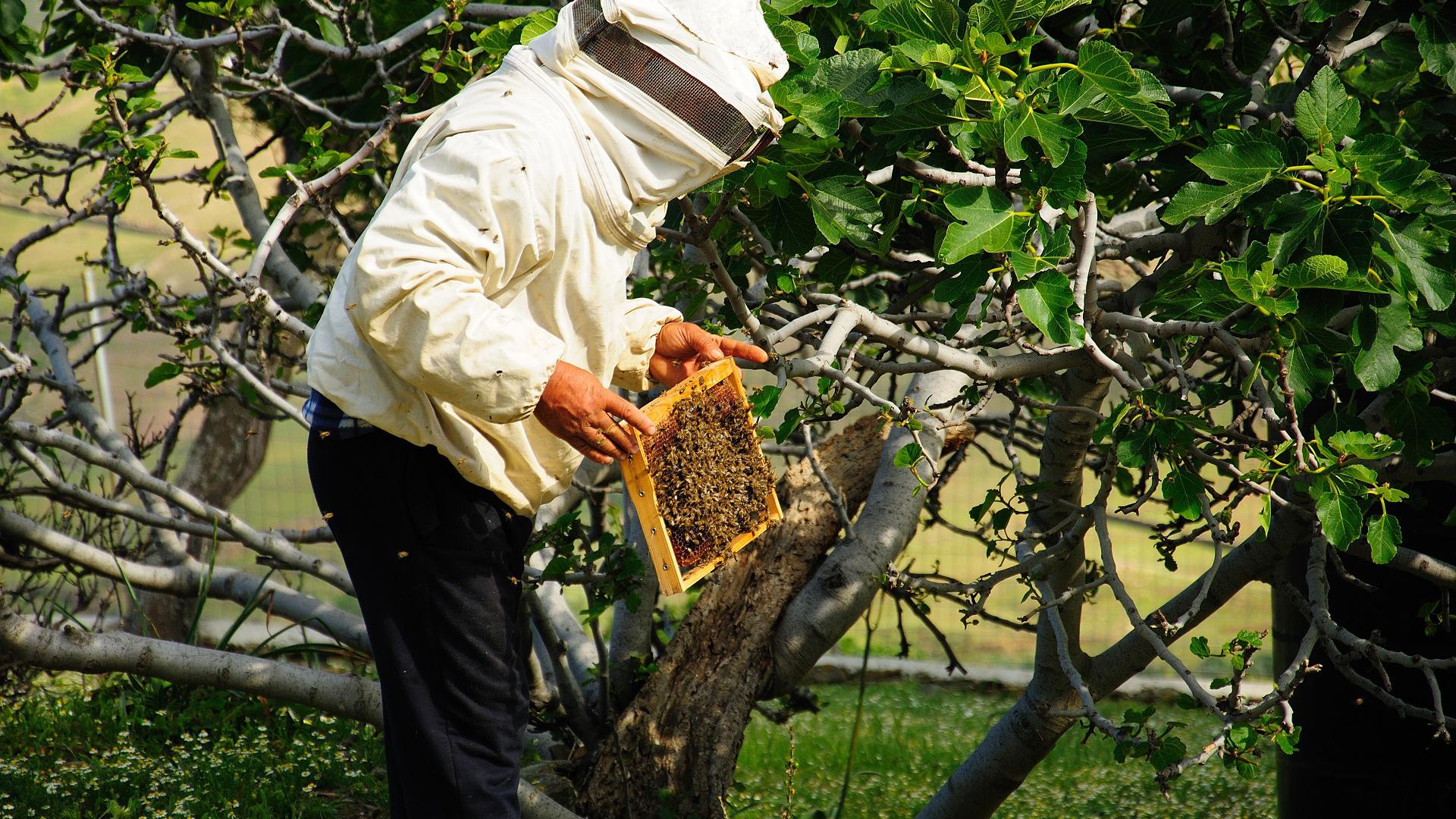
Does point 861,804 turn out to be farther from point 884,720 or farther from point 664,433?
point 664,433

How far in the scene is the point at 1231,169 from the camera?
193 cm

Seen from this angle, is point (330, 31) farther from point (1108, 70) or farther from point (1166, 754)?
point (1166, 754)

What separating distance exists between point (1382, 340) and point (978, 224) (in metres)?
0.73

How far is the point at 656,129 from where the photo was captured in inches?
73.7

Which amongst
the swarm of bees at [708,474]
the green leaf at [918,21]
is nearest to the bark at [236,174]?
the swarm of bees at [708,474]

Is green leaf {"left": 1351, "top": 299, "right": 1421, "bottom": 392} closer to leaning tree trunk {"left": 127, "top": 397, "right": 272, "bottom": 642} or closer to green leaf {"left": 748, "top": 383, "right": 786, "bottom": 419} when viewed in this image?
green leaf {"left": 748, "top": 383, "right": 786, "bottom": 419}

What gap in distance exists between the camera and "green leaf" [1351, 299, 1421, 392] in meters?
1.91

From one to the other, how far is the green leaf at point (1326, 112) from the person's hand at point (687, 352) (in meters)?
1.06

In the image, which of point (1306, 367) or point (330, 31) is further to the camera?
point (330, 31)

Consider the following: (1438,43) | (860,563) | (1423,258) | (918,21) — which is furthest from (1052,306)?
(860,563)

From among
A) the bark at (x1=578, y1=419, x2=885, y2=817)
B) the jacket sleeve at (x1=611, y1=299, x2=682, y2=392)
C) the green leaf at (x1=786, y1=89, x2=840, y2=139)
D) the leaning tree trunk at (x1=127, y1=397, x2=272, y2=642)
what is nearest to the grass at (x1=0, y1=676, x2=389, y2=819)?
the bark at (x1=578, y1=419, x2=885, y2=817)

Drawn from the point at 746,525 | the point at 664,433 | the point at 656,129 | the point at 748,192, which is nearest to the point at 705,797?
the point at 746,525

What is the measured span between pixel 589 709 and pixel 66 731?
195cm

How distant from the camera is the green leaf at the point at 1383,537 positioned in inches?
79.4
